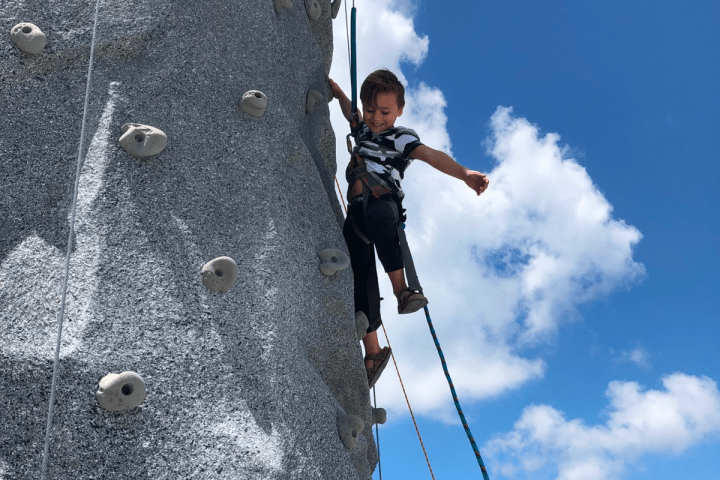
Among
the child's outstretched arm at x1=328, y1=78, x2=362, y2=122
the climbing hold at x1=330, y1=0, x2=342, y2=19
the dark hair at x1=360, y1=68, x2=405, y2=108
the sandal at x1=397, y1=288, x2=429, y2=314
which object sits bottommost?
the sandal at x1=397, y1=288, x2=429, y2=314

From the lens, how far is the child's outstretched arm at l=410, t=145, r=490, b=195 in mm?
4211

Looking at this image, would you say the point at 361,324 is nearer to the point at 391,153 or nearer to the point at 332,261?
the point at 332,261

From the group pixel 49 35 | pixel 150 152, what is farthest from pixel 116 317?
pixel 49 35

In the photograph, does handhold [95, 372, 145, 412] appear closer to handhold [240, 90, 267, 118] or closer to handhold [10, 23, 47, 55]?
handhold [240, 90, 267, 118]

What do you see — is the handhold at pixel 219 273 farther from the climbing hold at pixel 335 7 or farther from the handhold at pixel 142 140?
the climbing hold at pixel 335 7

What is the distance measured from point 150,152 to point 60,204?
0.52 m

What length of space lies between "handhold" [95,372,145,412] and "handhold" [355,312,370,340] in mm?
1865

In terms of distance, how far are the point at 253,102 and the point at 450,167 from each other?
142 cm

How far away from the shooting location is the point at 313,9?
5219 millimetres

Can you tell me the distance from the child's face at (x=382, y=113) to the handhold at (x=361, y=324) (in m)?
1.41

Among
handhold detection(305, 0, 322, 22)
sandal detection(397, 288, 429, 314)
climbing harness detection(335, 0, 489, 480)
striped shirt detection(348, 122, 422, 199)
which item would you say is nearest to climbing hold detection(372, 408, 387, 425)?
climbing harness detection(335, 0, 489, 480)

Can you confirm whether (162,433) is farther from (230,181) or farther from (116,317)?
(230,181)

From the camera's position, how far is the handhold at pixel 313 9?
5.19m

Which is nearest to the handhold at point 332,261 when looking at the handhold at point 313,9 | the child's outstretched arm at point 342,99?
the child's outstretched arm at point 342,99
